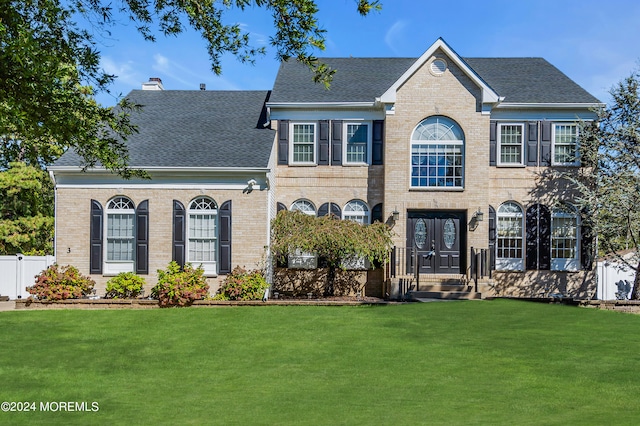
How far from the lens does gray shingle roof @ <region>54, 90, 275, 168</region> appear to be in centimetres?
1953

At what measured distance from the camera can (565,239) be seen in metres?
21.2

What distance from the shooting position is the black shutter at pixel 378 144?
21203mm

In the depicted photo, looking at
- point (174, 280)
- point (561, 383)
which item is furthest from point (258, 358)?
point (174, 280)

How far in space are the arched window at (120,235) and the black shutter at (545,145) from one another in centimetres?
1389

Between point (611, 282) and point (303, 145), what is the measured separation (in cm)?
1188

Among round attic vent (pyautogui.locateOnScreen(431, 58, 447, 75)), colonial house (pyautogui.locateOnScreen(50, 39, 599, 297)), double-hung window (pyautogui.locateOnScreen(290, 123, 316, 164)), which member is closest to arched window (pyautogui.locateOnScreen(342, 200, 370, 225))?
colonial house (pyautogui.locateOnScreen(50, 39, 599, 297))

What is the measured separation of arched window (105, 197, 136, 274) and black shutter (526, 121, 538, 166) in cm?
1345

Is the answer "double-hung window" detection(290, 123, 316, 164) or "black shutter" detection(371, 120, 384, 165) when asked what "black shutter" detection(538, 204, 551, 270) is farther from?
"double-hung window" detection(290, 123, 316, 164)

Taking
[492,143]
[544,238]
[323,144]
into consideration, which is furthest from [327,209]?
[544,238]

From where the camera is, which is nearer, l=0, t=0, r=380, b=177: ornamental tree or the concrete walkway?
l=0, t=0, r=380, b=177: ornamental tree

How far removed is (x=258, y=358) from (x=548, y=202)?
1417 cm

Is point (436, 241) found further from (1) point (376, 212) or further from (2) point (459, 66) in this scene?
(2) point (459, 66)

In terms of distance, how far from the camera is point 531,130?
21.2 m

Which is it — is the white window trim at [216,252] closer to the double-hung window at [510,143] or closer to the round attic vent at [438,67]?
the round attic vent at [438,67]
